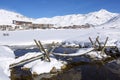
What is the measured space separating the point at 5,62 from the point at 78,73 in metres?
5.67

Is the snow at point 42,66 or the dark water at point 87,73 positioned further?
the snow at point 42,66

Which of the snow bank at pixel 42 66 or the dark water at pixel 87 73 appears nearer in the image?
the dark water at pixel 87 73

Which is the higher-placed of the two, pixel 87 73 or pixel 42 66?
pixel 42 66

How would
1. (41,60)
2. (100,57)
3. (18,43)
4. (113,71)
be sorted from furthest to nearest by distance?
(18,43), (100,57), (41,60), (113,71)

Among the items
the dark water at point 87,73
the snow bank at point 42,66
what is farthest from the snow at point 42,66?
the dark water at point 87,73

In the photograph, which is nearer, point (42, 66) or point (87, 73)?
point (87, 73)

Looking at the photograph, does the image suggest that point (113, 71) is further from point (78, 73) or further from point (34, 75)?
point (34, 75)

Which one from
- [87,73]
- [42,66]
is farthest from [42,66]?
[87,73]

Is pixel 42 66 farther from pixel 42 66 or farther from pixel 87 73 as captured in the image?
pixel 87 73

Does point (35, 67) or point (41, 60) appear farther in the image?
point (41, 60)

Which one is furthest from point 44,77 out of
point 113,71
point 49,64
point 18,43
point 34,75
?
point 18,43

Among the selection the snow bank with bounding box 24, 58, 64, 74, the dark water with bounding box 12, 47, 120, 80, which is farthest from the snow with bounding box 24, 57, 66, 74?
the dark water with bounding box 12, 47, 120, 80

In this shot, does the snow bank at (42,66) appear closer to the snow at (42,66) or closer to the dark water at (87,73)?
the snow at (42,66)

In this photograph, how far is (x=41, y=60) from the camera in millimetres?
21125
